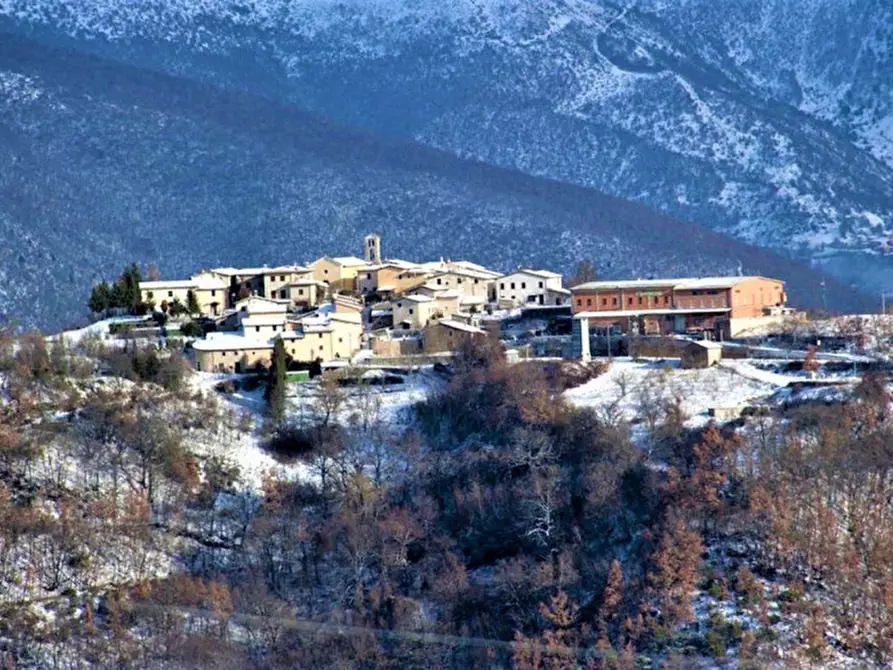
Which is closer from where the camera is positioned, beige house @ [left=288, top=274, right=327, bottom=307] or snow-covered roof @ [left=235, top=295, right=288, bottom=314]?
snow-covered roof @ [left=235, top=295, right=288, bottom=314]

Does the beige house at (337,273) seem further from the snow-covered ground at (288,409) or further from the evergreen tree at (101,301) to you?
the snow-covered ground at (288,409)

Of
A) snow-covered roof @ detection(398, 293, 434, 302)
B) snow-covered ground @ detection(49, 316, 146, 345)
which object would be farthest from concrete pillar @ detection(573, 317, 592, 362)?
snow-covered ground @ detection(49, 316, 146, 345)

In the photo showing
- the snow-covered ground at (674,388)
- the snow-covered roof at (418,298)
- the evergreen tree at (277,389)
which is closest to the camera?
the snow-covered ground at (674,388)

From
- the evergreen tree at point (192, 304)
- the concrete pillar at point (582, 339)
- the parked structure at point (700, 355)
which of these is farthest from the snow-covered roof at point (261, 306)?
the parked structure at point (700, 355)

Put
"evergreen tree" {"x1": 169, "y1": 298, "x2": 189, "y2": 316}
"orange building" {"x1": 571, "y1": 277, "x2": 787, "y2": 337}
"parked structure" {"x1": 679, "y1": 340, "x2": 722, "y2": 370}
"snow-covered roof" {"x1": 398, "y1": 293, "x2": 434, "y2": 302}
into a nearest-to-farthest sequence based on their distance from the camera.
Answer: "parked structure" {"x1": 679, "y1": 340, "x2": 722, "y2": 370}, "orange building" {"x1": 571, "y1": 277, "x2": 787, "y2": 337}, "snow-covered roof" {"x1": 398, "y1": 293, "x2": 434, "y2": 302}, "evergreen tree" {"x1": 169, "y1": 298, "x2": 189, "y2": 316}

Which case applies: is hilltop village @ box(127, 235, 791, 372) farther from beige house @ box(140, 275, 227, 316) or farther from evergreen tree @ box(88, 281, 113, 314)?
evergreen tree @ box(88, 281, 113, 314)

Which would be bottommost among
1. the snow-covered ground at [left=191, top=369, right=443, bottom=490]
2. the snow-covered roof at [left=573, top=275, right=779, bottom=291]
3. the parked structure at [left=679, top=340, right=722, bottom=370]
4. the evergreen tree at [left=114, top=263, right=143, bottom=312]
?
the snow-covered ground at [left=191, top=369, right=443, bottom=490]
